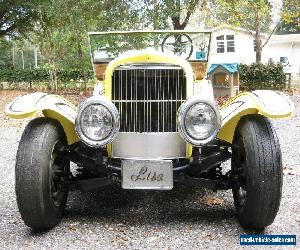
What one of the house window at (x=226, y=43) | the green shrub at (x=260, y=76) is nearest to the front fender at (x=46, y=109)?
the green shrub at (x=260, y=76)

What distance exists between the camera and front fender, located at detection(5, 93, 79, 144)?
4.18 m

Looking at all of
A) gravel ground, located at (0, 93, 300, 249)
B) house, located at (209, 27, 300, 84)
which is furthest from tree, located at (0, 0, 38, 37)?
gravel ground, located at (0, 93, 300, 249)

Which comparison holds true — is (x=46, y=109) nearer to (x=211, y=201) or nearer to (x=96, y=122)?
(x=96, y=122)

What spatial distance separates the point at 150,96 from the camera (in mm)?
4328

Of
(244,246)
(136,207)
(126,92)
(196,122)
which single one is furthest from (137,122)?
(244,246)

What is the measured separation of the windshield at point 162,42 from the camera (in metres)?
5.71

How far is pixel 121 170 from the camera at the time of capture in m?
4.21

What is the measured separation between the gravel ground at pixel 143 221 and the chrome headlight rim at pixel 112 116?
772 millimetres

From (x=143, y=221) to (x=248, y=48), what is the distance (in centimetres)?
3474

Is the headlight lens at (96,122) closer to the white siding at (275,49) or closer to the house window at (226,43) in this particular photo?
the house window at (226,43)

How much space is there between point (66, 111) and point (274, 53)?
38508 mm

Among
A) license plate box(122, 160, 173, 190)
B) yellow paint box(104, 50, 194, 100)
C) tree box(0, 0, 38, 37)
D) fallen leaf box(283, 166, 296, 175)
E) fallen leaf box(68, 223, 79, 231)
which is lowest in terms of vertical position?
fallen leaf box(283, 166, 296, 175)

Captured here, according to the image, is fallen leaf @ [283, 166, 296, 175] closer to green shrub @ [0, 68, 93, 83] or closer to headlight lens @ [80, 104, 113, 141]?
headlight lens @ [80, 104, 113, 141]

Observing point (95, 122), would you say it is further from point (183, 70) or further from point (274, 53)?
point (274, 53)
